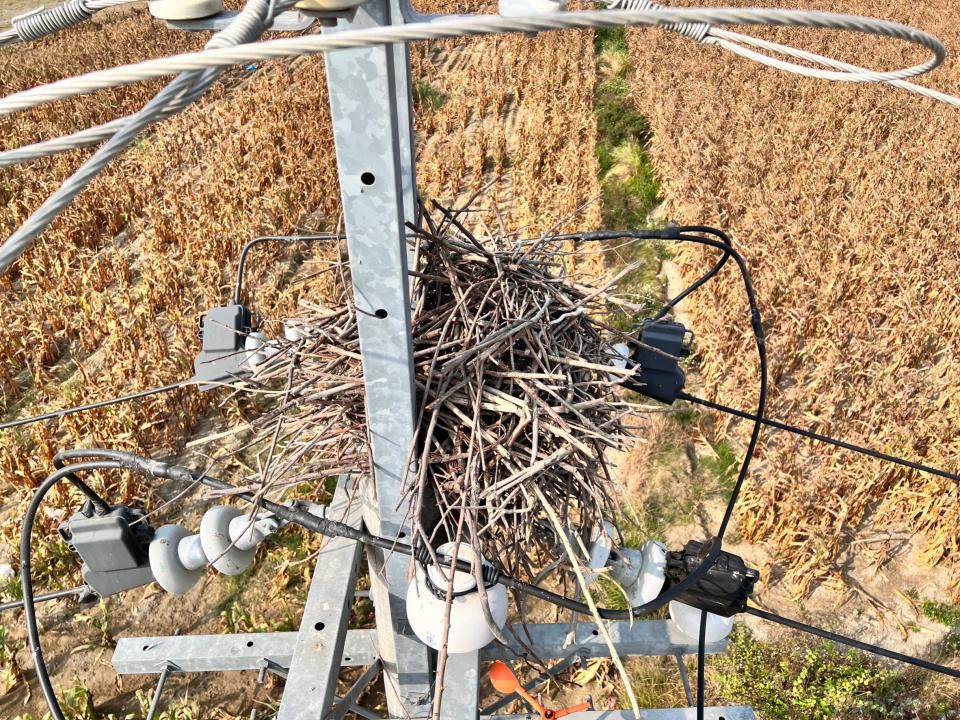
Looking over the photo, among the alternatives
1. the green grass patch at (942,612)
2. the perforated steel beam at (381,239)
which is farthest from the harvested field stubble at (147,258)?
the green grass patch at (942,612)

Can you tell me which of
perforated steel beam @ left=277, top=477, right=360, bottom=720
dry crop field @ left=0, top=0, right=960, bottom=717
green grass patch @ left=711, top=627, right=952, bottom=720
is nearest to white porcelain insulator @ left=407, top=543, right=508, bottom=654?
perforated steel beam @ left=277, top=477, right=360, bottom=720

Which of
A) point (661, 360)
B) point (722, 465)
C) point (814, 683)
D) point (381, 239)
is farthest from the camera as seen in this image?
point (722, 465)

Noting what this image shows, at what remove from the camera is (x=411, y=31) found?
615 millimetres

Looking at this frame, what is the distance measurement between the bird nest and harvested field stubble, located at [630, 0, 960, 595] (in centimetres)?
297

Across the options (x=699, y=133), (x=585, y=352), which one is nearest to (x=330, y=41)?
(x=585, y=352)

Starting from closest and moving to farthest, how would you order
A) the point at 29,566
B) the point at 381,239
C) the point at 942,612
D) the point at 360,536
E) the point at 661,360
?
the point at 381,239 < the point at 360,536 < the point at 29,566 < the point at 661,360 < the point at 942,612

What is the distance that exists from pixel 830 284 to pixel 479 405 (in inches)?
194

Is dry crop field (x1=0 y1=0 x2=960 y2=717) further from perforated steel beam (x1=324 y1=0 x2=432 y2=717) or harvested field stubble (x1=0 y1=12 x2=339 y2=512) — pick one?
perforated steel beam (x1=324 y1=0 x2=432 y2=717)

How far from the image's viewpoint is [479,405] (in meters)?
1.36

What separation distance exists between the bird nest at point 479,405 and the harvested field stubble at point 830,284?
297 cm

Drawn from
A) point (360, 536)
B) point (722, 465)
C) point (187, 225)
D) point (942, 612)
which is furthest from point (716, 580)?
point (187, 225)

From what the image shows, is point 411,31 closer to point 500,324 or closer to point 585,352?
point 500,324

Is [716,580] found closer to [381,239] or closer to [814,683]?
[381,239]

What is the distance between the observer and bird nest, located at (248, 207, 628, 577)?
4.47 feet
